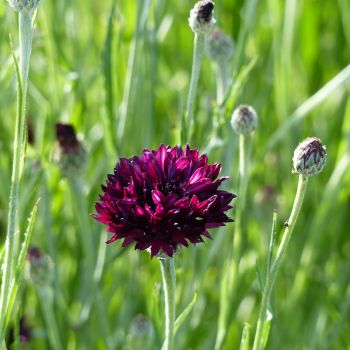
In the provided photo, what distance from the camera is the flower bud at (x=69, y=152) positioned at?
0.96 metres

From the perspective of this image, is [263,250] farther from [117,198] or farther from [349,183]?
[117,198]

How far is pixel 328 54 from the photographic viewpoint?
5.12ft

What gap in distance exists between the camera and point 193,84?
2.45 feet

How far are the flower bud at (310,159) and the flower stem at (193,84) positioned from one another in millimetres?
163

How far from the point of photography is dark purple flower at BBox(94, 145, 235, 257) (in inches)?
22.9

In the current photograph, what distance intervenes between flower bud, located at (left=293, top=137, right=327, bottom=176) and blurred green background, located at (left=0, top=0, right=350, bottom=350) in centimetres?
25

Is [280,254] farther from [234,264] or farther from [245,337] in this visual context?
[234,264]

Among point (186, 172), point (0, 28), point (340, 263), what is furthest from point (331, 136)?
point (186, 172)

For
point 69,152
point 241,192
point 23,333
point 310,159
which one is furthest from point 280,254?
point 23,333

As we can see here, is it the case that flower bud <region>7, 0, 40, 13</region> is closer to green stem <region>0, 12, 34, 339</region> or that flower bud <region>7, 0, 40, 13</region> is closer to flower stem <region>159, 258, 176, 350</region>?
green stem <region>0, 12, 34, 339</region>

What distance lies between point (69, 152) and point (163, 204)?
0.41 meters

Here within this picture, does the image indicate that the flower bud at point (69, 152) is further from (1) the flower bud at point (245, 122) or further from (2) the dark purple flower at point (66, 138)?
(1) the flower bud at point (245, 122)

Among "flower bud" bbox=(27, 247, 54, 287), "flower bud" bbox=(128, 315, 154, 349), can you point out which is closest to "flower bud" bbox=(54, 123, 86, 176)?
"flower bud" bbox=(27, 247, 54, 287)

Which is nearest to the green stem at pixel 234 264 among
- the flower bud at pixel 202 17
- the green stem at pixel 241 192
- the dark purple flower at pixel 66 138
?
the green stem at pixel 241 192
